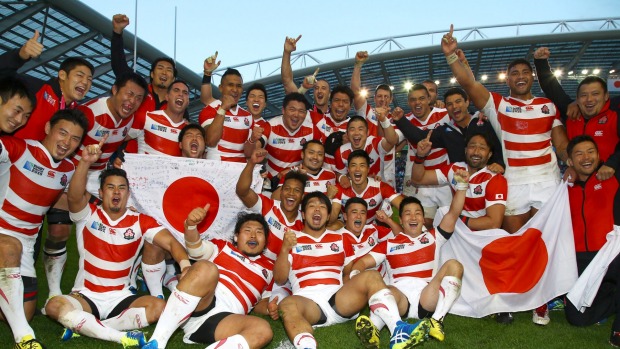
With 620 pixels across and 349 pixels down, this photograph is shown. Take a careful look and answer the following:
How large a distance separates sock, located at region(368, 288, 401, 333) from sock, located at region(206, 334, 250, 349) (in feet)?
3.85

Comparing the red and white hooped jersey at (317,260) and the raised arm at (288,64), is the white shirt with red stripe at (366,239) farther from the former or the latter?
the raised arm at (288,64)

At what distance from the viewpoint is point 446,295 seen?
15.0 feet

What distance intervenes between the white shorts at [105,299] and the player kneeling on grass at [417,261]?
2.21 metres

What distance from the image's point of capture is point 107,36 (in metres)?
17.1

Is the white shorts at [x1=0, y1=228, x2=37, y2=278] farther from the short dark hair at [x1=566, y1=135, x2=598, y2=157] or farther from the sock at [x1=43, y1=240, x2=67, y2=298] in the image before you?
the short dark hair at [x1=566, y1=135, x2=598, y2=157]

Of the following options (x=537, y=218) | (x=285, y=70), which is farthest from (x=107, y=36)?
(x=537, y=218)

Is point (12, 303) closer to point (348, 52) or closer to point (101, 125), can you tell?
point (101, 125)

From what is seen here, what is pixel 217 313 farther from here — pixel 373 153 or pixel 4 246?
pixel 373 153

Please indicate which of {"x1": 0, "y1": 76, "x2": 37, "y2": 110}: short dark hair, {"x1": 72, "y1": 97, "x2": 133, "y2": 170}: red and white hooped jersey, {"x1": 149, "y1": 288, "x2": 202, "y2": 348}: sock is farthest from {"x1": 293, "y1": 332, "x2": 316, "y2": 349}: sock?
{"x1": 72, "y1": 97, "x2": 133, "y2": 170}: red and white hooped jersey

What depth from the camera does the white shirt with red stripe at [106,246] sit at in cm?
457

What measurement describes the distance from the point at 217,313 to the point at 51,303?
4.49 feet

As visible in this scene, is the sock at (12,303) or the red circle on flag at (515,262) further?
the red circle on flag at (515,262)

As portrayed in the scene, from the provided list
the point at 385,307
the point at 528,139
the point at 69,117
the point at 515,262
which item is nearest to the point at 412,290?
the point at 385,307

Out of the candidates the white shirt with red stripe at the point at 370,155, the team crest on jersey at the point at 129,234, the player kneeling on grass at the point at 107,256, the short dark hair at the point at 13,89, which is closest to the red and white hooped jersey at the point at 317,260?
the player kneeling on grass at the point at 107,256
